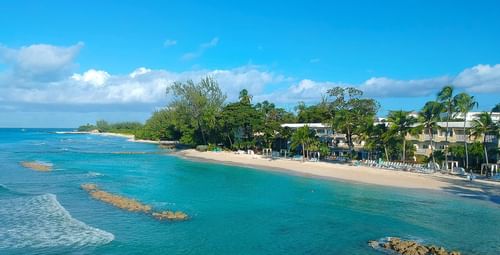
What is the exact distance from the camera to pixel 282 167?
56.8m

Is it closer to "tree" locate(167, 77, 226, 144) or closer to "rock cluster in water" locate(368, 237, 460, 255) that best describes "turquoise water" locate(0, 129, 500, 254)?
"rock cluster in water" locate(368, 237, 460, 255)

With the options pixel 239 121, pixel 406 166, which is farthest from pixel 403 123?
pixel 239 121

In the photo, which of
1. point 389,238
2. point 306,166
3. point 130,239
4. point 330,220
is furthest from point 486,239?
point 306,166

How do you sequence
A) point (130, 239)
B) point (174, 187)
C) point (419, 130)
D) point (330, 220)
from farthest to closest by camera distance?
point (419, 130)
point (174, 187)
point (330, 220)
point (130, 239)

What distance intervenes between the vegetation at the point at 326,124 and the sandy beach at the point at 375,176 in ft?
15.4

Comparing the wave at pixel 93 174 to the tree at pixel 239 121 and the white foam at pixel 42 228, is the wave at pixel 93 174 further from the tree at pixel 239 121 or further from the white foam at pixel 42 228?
the tree at pixel 239 121

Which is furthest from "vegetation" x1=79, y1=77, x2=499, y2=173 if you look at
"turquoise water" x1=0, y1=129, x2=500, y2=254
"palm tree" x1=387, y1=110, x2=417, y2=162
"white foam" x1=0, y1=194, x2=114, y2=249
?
"white foam" x1=0, y1=194, x2=114, y2=249

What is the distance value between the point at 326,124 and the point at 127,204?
44.9 meters

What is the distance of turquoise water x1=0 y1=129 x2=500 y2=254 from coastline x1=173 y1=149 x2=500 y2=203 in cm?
298

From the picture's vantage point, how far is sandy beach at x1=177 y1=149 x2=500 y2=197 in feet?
128

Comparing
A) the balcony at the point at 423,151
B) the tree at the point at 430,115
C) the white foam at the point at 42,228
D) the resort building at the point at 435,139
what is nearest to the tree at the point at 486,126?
the resort building at the point at 435,139

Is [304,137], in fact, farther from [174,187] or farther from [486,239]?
[486,239]

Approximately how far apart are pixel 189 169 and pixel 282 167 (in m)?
12.7

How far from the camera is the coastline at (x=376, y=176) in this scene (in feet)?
125
